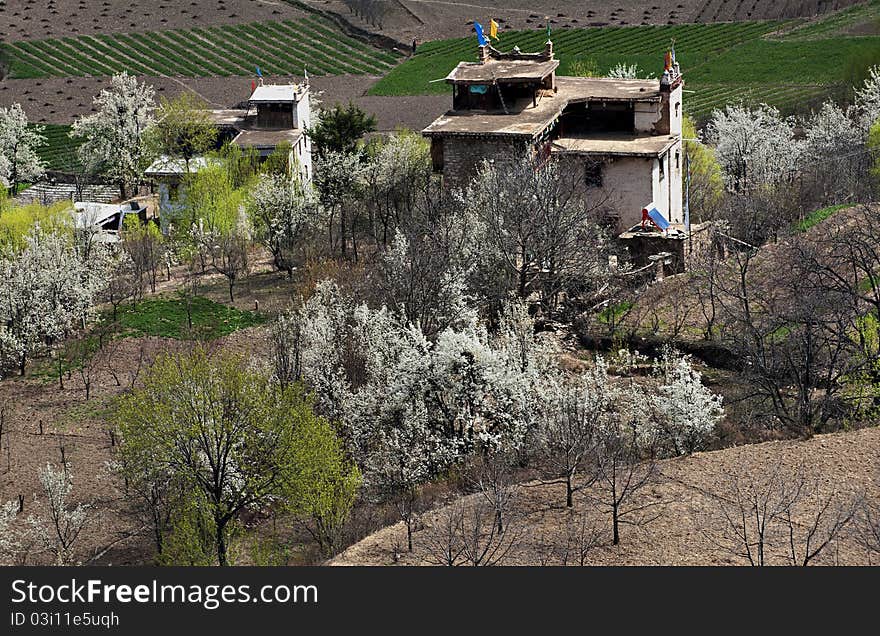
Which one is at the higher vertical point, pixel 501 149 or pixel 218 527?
pixel 501 149

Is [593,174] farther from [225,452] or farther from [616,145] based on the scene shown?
[225,452]

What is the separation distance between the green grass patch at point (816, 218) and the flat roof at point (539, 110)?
9.25 metres

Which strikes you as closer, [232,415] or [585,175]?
[232,415]

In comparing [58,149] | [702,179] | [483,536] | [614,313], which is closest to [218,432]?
[483,536]

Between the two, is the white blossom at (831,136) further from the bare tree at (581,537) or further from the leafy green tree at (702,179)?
the bare tree at (581,537)

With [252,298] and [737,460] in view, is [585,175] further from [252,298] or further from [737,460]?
[737,460]

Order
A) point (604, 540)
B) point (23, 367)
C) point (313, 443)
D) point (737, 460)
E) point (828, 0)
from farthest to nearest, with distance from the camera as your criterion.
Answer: point (828, 0), point (23, 367), point (313, 443), point (737, 460), point (604, 540)

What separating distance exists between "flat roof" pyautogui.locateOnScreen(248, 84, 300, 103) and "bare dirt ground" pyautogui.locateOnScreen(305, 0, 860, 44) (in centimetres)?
4767

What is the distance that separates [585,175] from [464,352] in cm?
1998

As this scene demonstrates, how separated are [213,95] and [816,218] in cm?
7445

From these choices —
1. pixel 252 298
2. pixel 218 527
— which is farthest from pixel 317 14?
pixel 218 527

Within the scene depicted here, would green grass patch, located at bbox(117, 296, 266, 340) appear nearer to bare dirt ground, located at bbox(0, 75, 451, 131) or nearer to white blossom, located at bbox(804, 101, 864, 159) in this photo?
white blossom, located at bbox(804, 101, 864, 159)

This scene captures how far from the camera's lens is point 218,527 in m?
33.8

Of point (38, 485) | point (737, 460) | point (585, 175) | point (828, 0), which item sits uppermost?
point (828, 0)
